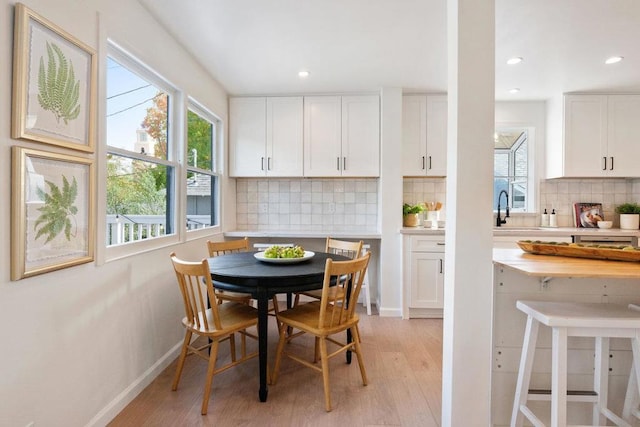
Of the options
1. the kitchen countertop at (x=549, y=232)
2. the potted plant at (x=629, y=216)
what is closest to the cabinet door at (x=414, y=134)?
the kitchen countertop at (x=549, y=232)

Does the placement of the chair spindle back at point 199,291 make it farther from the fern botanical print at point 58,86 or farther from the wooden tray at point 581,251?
the wooden tray at point 581,251

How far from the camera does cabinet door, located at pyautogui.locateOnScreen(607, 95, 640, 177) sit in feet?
11.5

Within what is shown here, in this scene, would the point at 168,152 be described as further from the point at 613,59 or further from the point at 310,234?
the point at 613,59

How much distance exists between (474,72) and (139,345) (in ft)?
8.16

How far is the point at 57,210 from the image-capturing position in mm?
1428

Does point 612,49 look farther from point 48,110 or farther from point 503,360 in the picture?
point 48,110

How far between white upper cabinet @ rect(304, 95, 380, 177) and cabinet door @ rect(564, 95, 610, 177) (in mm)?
2098

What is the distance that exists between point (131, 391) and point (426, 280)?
2.73 metres

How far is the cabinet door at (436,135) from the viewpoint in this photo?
144 inches

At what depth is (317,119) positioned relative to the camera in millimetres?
3729

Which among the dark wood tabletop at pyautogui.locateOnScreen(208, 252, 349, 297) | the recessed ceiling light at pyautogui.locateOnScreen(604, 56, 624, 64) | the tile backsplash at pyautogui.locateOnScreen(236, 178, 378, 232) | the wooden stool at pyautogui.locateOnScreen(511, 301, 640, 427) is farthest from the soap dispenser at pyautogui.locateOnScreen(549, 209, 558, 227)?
the dark wood tabletop at pyautogui.locateOnScreen(208, 252, 349, 297)

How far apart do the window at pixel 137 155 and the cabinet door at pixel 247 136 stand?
119 centimetres

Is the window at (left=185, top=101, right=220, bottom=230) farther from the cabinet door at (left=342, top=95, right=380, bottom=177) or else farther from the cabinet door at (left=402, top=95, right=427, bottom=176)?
the cabinet door at (left=402, top=95, right=427, bottom=176)

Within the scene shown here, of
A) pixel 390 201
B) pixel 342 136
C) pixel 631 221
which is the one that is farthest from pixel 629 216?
pixel 342 136
